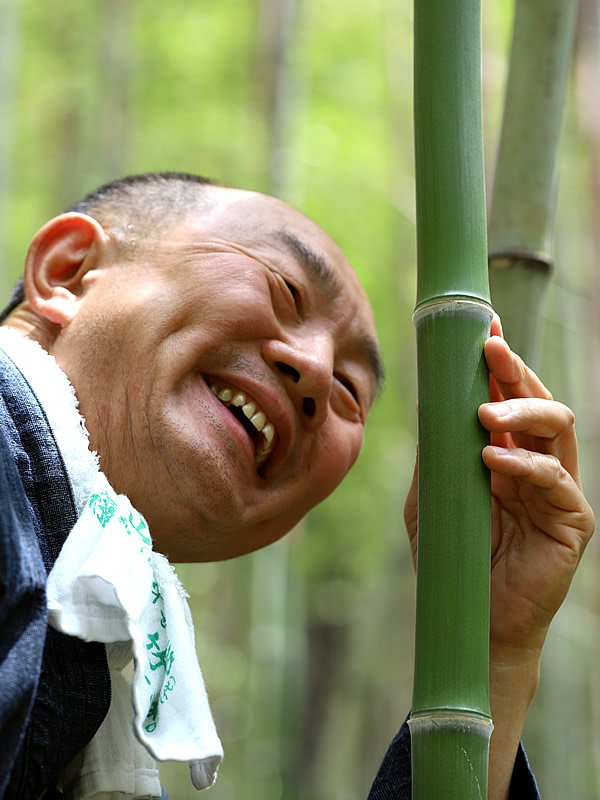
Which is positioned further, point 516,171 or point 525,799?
point 516,171

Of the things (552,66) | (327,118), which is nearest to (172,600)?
(552,66)

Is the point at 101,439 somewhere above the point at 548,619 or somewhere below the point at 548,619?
above

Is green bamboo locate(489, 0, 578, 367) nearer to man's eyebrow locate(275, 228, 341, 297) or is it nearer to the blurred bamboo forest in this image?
man's eyebrow locate(275, 228, 341, 297)

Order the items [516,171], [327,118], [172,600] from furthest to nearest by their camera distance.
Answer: [327,118] → [516,171] → [172,600]

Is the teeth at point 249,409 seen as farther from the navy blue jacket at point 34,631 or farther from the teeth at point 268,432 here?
the navy blue jacket at point 34,631

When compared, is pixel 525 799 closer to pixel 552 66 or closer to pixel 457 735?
pixel 457 735

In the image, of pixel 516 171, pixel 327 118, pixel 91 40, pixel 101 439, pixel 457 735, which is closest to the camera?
pixel 457 735

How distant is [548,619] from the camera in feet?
4.14

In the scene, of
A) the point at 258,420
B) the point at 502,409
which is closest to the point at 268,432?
the point at 258,420

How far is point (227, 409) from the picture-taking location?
1.32m

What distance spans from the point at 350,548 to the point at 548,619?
812cm

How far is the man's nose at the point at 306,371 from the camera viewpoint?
4.37 ft

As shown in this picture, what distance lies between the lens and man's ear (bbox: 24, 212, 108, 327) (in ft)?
4.73

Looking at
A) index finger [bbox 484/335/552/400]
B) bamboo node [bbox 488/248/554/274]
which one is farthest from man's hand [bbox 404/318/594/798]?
bamboo node [bbox 488/248/554/274]
